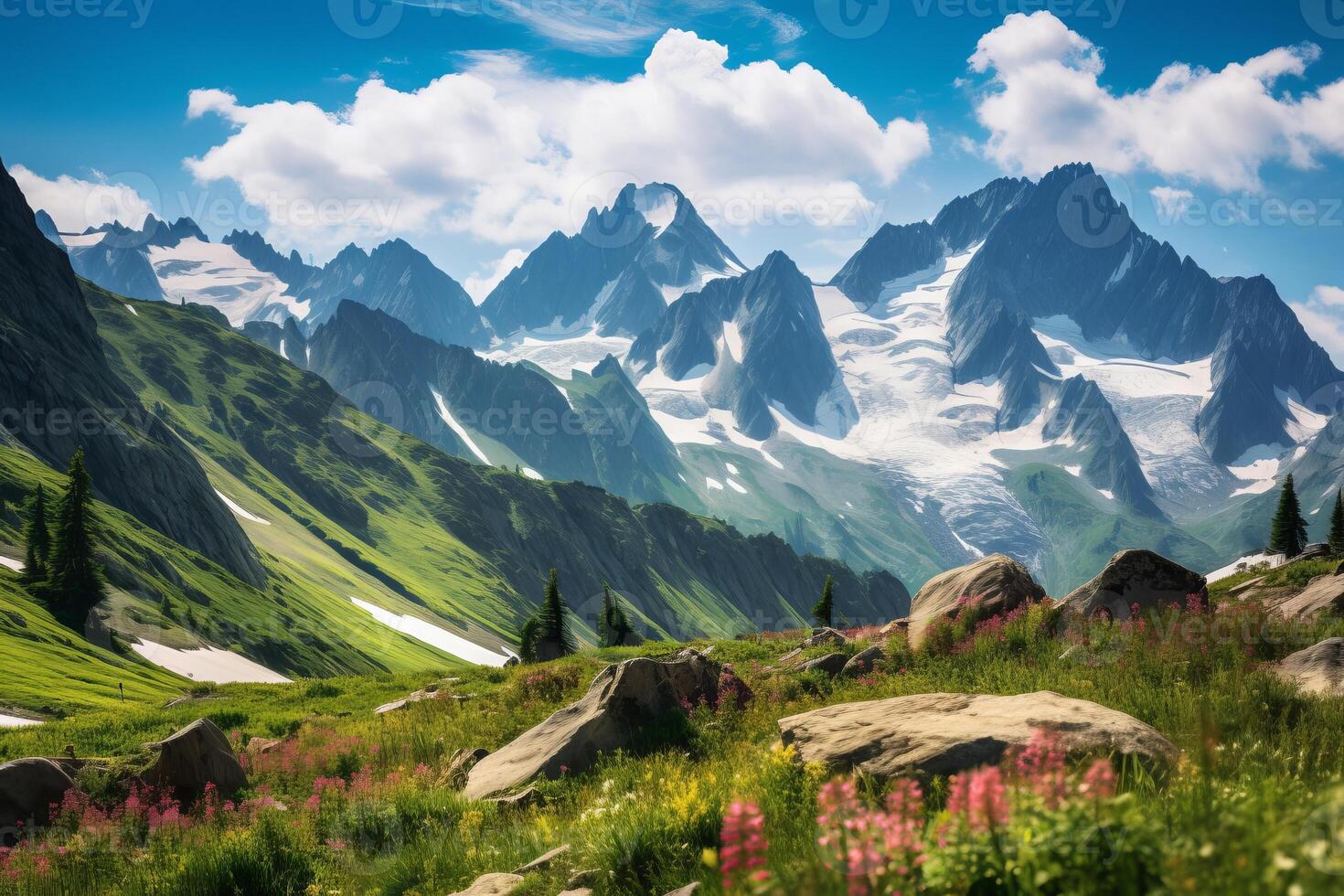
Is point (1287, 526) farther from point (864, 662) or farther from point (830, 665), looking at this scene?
point (830, 665)

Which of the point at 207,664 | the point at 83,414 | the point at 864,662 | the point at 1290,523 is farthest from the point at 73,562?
the point at 1290,523

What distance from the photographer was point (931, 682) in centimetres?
1459

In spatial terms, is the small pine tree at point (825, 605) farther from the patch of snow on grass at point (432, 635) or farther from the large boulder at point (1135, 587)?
the patch of snow on grass at point (432, 635)

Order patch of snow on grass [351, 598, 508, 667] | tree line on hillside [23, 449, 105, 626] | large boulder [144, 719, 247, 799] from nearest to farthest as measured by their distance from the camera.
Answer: large boulder [144, 719, 247, 799], tree line on hillside [23, 449, 105, 626], patch of snow on grass [351, 598, 508, 667]

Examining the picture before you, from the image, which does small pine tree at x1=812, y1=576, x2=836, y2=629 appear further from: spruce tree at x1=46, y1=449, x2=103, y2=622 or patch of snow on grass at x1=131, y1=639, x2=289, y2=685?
spruce tree at x1=46, y1=449, x2=103, y2=622

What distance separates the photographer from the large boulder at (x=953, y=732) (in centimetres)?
736

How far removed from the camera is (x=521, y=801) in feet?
35.4

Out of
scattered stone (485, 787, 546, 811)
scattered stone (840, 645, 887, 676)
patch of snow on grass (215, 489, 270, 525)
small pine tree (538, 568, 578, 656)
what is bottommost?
patch of snow on grass (215, 489, 270, 525)

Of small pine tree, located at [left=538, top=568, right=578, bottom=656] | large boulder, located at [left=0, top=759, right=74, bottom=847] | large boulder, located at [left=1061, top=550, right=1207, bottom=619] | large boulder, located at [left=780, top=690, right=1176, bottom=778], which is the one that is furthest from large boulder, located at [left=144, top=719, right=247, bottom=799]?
small pine tree, located at [left=538, top=568, right=578, bottom=656]

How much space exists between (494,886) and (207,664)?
71.0m

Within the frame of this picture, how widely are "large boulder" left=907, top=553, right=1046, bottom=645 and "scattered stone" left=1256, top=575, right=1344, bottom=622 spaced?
18.5 ft

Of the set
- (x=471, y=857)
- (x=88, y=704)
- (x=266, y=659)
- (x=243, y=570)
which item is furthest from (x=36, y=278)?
(x=471, y=857)

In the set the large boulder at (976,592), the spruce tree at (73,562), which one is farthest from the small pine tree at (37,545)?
the large boulder at (976,592)

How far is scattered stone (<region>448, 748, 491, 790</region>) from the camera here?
13734mm
